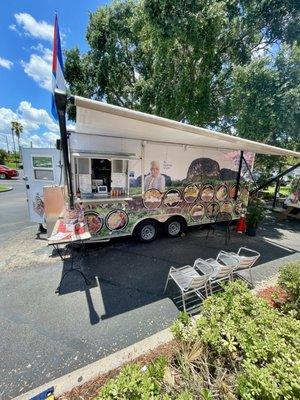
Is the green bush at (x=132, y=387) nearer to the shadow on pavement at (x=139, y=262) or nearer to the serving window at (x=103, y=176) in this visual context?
the shadow on pavement at (x=139, y=262)

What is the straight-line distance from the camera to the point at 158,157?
5.52m

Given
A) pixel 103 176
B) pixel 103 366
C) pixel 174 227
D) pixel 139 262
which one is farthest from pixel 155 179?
pixel 103 366

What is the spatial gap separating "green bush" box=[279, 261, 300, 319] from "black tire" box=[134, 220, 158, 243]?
136 inches

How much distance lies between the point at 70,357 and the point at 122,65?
1285 cm

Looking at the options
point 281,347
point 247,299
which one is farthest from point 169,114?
point 281,347

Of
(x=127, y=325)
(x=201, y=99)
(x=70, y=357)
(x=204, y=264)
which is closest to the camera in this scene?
(x=70, y=357)

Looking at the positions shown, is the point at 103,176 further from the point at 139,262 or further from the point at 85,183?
the point at 139,262

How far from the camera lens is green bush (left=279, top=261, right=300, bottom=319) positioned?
2.99 metres

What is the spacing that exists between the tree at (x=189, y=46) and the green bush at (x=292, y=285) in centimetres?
576

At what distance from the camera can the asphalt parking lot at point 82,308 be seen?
8.54ft

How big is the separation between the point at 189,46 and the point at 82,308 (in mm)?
9478

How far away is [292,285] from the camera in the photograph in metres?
3.13

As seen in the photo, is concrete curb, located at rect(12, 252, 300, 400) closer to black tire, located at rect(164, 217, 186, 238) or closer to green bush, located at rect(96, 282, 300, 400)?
green bush, located at rect(96, 282, 300, 400)

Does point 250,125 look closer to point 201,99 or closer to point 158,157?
point 201,99
